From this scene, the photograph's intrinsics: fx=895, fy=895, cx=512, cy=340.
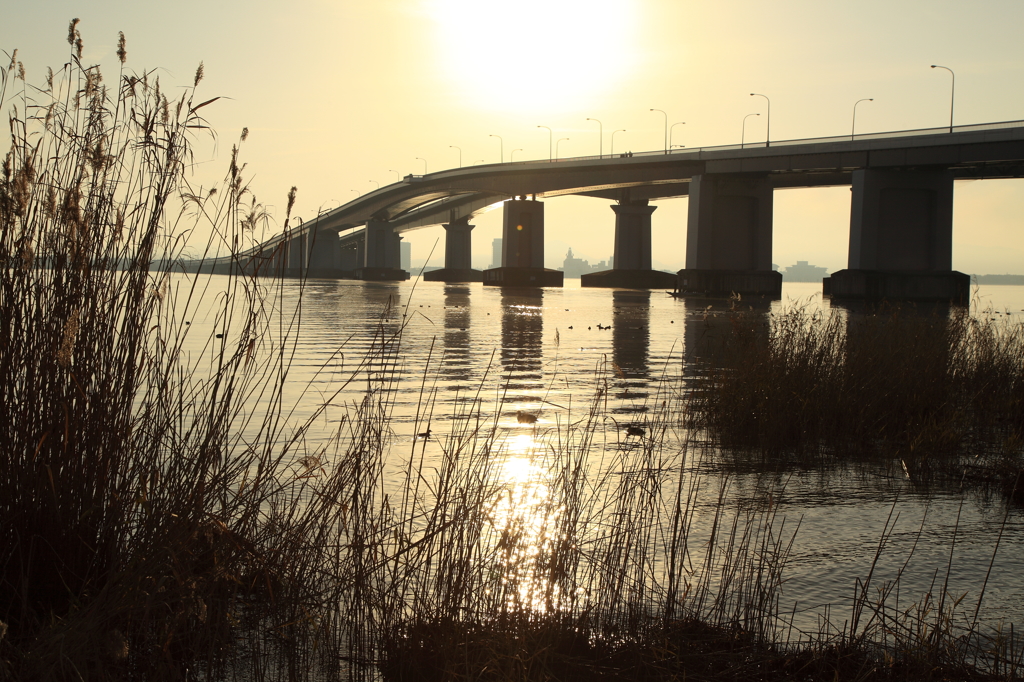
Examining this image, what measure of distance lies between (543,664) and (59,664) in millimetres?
1539

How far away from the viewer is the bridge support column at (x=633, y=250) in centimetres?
8538

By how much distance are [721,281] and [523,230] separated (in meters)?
25.1

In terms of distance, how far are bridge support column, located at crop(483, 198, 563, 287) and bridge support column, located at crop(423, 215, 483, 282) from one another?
72.5 feet

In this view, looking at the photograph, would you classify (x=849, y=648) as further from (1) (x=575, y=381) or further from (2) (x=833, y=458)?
(1) (x=575, y=381)

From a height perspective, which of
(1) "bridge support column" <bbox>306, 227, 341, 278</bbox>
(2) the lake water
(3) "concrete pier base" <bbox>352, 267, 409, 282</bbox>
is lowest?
(2) the lake water

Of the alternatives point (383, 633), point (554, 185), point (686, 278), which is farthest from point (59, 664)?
point (554, 185)

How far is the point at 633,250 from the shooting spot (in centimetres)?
8606

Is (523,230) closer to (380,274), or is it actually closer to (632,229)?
(632,229)

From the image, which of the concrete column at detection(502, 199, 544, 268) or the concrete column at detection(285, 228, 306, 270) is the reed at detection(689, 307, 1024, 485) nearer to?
the concrete column at detection(285, 228, 306, 270)

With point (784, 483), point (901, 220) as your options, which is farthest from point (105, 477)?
point (901, 220)

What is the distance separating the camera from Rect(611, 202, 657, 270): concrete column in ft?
280

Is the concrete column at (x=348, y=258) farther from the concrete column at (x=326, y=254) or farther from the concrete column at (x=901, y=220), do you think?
the concrete column at (x=901, y=220)

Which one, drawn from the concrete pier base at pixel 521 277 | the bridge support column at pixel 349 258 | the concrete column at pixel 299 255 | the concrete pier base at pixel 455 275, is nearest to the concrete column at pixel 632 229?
the concrete pier base at pixel 521 277

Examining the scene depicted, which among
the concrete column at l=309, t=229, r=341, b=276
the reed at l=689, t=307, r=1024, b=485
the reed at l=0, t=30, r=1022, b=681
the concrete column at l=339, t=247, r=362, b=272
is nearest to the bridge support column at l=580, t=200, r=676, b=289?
the concrete column at l=309, t=229, r=341, b=276
